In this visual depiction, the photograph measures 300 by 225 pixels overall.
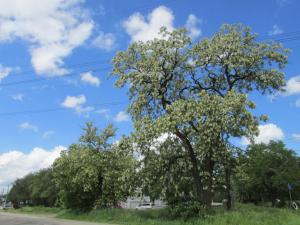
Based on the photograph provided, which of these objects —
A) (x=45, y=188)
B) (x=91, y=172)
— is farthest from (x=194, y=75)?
(x=45, y=188)

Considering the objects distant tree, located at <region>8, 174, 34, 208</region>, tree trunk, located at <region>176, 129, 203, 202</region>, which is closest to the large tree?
tree trunk, located at <region>176, 129, 203, 202</region>

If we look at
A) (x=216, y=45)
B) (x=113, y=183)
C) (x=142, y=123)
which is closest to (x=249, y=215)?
(x=142, y=123)

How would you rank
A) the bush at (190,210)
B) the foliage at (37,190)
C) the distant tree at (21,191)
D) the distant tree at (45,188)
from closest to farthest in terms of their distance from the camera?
the bush at (190,210) → the distant tree at (45,188) → the foliage at (37,190) → the distant tree at (21,191)

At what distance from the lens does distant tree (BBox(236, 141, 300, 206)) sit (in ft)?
223

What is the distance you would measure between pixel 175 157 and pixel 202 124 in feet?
18.4

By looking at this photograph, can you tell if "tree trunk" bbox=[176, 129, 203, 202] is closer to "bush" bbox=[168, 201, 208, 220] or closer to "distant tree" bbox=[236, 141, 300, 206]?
"bush" bbox=[168, 201, 208, 220]

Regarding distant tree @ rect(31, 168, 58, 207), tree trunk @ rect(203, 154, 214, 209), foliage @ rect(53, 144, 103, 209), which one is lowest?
tree trunk @ rect(203, 154, 214, 209)

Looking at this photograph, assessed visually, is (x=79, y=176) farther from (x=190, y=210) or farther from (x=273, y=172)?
(x=273, y=172)

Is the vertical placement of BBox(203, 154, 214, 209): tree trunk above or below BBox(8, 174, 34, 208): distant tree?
below

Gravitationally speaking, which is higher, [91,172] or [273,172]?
[273,172]

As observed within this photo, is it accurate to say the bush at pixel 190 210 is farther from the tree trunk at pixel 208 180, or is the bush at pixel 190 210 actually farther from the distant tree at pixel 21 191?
the distant tree at pixel 21 191

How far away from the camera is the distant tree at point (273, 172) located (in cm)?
6794

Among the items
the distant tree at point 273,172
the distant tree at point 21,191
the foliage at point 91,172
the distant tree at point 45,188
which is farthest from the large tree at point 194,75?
the distant tree at point 21,191

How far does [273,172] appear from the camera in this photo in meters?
70.6
